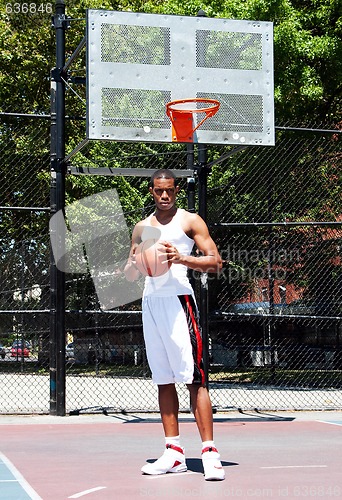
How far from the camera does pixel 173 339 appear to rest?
231 inches

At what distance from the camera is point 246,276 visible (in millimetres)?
16438

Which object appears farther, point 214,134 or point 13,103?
point 13,103

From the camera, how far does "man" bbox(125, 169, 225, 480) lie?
5.84 meters

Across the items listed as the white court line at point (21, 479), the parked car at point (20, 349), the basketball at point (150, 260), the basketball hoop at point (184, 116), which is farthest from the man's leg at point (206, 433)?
the parked car at point (20, 349)

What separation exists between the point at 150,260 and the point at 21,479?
1724mm

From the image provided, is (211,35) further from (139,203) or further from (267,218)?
(139,203)

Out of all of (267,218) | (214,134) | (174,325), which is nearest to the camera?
(174,325)

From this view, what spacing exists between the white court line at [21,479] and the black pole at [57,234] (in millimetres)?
2782

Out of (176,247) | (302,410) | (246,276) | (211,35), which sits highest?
(211,35)

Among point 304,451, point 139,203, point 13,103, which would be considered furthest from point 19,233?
point 304,451

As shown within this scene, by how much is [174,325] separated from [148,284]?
36cm

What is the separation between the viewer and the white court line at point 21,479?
5151mm

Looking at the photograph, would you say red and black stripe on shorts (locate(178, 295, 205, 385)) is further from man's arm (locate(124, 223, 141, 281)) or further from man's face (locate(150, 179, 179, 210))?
man's face (locate(150, 179, 179, 210))

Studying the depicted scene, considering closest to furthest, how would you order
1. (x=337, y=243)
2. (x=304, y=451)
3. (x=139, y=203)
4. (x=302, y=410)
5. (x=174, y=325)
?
(x=174, y=325)
(x=304, y=451)
(x=302, y=410)
(x=337, y=243)
(x=139, y=203)
